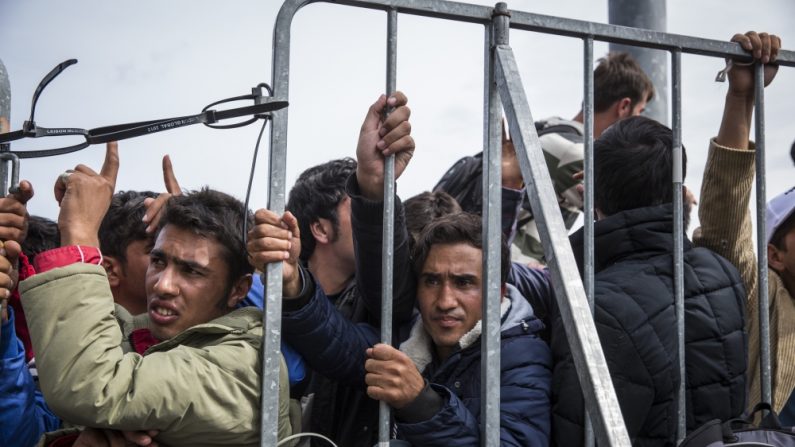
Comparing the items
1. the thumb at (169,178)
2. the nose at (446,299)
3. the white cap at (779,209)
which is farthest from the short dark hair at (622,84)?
the thumb at (169,178)

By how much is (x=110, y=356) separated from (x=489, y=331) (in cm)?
93

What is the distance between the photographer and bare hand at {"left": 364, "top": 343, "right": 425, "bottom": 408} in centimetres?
247

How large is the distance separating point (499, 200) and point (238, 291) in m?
0.89

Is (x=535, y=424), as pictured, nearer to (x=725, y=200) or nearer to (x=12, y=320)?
(x=725, y=200)

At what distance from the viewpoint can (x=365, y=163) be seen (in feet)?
8.79

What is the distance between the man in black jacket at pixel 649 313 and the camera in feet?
8.66

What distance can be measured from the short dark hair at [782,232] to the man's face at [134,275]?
2.15 metres

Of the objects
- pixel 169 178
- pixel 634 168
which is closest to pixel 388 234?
pixel 634 168

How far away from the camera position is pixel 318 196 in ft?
13.5

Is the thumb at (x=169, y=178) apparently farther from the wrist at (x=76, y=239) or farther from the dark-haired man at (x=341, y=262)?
the wrist at (x=76, y=239)

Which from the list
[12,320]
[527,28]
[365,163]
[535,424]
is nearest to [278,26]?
[365,163]

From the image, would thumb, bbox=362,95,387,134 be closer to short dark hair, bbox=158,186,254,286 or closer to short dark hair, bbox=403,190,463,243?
short dark hair, bbox=158,186,254,286

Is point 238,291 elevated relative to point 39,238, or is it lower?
lower

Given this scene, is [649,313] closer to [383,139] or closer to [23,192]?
[383,139]
